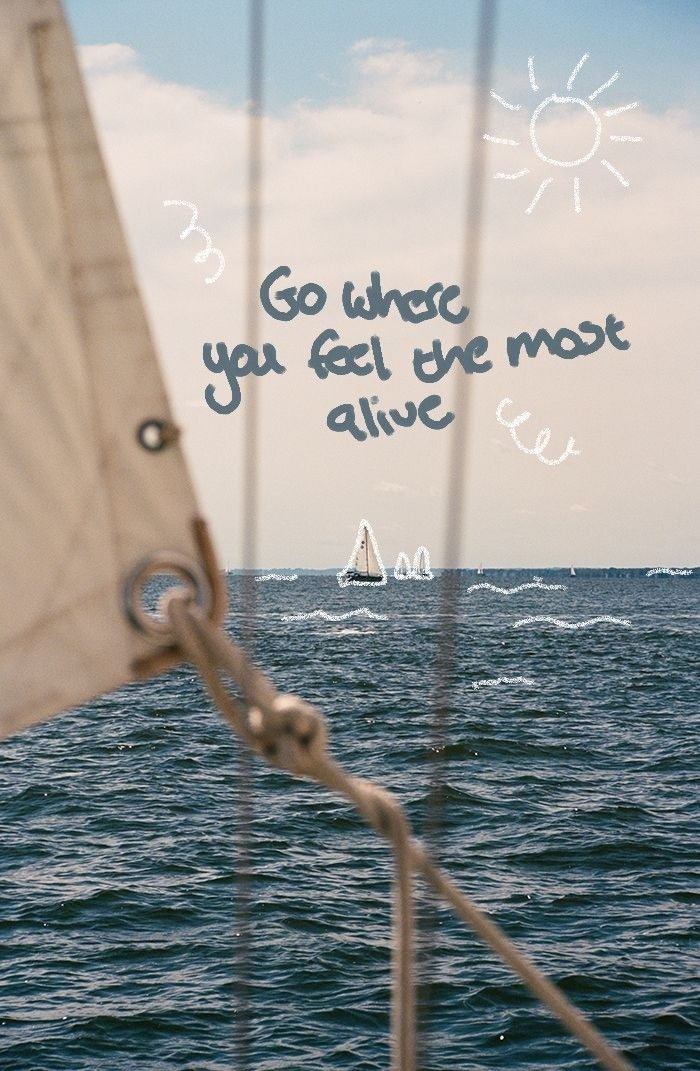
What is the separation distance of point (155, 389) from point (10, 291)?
31 cm

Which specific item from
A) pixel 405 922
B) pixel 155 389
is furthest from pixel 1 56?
pixel 405 922

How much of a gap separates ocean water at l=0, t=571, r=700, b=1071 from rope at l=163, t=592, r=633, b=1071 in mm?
616

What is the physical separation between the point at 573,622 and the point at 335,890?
228 feet

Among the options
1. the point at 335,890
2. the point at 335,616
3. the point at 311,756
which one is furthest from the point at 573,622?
the point at 311,756

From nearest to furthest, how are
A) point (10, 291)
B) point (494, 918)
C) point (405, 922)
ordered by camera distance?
point (10, 291) < point (405, 922) < point (494, 918)

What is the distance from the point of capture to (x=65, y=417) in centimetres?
224

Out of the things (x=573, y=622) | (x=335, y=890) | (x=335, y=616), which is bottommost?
(x=335, y=616)

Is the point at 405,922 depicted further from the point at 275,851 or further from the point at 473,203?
the point at 275,851

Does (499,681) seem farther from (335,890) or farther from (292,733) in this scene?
(292,733)

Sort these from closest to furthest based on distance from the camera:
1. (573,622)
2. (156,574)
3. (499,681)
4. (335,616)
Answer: (156,574), (499,681), (573,622), (335,616)

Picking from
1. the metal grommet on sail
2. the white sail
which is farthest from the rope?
the metal grommet on sail

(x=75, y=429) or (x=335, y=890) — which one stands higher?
(x=75, y=429)

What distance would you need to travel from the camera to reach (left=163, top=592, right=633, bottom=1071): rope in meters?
2.20

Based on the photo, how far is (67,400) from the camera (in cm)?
224
